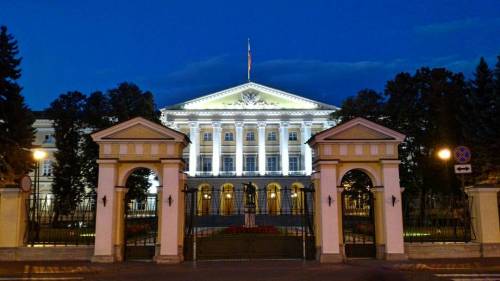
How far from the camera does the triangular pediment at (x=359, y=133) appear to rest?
16547 millimetres

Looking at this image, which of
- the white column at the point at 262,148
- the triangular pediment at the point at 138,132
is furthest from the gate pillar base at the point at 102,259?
the white column at the point at 262,148

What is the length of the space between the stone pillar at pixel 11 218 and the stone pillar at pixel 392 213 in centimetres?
1272

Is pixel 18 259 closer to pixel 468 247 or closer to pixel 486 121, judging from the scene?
pixel 468 247

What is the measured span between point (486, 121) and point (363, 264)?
1625 cm

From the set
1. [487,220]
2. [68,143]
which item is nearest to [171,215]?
[487,220]

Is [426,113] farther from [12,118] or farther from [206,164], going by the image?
[206,164]

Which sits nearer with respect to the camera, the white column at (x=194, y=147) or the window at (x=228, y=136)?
the white column at (x=194, y=147)

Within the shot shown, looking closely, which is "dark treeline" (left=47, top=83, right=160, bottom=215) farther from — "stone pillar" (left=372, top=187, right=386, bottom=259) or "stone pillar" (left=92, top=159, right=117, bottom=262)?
"stone pillar" (left=372, top=187, right=386, bottom=259)

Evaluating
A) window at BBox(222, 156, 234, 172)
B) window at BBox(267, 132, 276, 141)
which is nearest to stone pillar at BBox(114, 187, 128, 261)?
window at BBox(222, 156, 234, 172)

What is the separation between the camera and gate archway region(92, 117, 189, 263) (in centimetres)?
1603

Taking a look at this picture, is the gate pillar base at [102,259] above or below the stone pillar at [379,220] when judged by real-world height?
below

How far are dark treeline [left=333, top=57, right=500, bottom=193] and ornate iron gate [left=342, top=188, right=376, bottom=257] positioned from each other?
11.2 m

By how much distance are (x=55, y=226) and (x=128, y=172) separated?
476 centimetres

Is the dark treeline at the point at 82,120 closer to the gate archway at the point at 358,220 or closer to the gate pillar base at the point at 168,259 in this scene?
the gate archway at the point at 358,220
